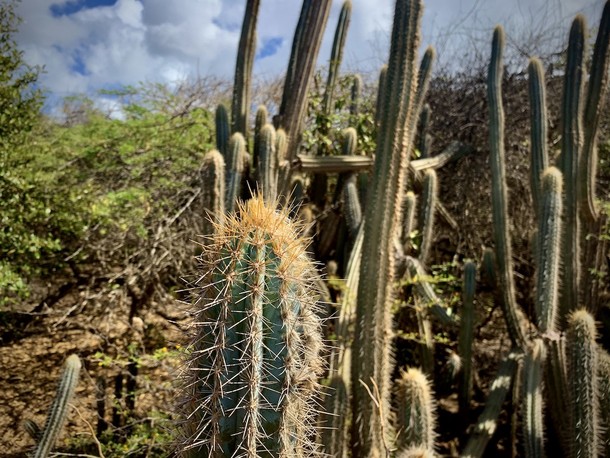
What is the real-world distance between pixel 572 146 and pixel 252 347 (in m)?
3.41

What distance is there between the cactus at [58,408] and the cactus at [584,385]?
2.70 m

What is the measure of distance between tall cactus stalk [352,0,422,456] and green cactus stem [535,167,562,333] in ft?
3.67

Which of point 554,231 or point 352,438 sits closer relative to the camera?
point 352,438

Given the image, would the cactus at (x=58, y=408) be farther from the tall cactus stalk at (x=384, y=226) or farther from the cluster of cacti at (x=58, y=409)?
the tall cactus stalk at (x=384, y=226)

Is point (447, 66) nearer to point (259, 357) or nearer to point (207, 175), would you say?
point (207, 175)

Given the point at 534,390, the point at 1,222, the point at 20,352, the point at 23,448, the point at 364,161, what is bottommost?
the point at 23,448

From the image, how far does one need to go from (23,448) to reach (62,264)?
1396mm

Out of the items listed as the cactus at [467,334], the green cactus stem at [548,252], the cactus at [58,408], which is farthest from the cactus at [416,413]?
the cactus at [58,408]

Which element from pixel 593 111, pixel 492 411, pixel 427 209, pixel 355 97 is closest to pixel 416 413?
pixel 492 411

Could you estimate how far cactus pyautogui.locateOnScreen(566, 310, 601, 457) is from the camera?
2754mm

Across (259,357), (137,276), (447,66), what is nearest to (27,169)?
(137,276)

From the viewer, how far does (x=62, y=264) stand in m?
4.25

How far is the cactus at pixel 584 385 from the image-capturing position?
2.75 meters

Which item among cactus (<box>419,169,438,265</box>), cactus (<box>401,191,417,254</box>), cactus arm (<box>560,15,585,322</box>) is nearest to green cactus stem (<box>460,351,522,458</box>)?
cactus arm (<box>560,15,585,322</box>)
